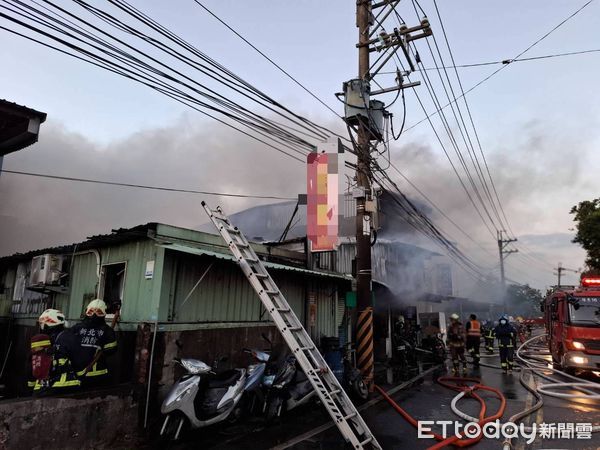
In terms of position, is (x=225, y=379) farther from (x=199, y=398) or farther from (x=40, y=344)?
(x=40, y=344)

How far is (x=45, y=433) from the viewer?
4.46 meters

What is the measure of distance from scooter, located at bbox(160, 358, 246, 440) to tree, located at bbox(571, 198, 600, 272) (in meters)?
24.3

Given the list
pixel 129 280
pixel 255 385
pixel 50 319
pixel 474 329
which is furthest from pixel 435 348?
pixel 50 319

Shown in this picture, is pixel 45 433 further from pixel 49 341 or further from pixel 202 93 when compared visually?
pixel 202 93

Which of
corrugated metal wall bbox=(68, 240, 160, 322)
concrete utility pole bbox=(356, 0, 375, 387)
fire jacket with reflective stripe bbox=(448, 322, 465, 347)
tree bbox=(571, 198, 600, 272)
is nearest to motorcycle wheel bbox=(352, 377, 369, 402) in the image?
concrete utility pole bbox=(356, 0, 375, 387)

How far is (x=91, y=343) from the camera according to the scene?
4.95m

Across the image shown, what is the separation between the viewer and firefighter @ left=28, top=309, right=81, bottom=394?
4.73m

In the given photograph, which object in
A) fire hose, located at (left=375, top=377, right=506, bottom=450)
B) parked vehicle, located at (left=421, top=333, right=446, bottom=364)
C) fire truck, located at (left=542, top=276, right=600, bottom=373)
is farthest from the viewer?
parked vehicle, located at (left=421, top=333, right=446, bottom=364)

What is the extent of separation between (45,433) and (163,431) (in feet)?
4.73

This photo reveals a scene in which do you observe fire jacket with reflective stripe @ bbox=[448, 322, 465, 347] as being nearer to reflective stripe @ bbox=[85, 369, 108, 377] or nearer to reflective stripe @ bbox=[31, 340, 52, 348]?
reflective stripe @ bbox=[85, 369, 108, 377]

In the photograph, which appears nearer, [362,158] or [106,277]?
[106,277]

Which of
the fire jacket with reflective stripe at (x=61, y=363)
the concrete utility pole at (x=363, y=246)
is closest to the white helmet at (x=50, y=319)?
the fire jacket with reflective stripe at (x=61, y=363)

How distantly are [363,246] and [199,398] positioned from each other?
16.5 feet

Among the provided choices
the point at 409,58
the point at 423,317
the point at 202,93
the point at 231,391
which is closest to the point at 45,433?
the point at 231,391
